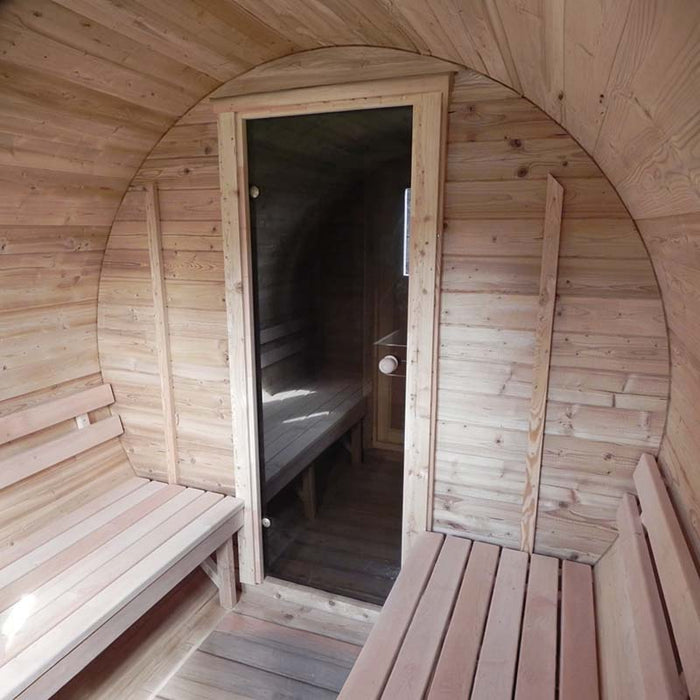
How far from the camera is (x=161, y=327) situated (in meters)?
2.37

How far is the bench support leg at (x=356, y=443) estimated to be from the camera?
7.17ft

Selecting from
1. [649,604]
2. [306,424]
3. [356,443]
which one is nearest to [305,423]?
[306,424]

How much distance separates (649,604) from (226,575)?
5.79 feet

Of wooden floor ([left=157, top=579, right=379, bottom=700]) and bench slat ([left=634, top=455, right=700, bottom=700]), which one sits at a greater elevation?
bench slat ([left=634, top=455, right=700, bottom=700])

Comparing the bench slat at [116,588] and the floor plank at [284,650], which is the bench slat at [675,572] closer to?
the floor plank at [284,650]

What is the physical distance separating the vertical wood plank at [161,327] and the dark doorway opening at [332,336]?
0.44 m

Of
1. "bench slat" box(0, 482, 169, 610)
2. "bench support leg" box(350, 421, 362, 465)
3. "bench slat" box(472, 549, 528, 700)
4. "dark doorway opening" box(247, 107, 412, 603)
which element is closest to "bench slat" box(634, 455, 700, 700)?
"bench slat" box(472, 549, 528, 700)

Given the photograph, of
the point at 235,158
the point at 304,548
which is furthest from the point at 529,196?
the point at 304,548

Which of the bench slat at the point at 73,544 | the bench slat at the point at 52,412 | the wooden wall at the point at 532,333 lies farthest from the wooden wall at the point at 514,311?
the bench slat at the point at 73,544

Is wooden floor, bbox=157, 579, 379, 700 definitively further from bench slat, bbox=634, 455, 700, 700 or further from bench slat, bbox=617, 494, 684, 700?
bench slat, bbox=634, 455, 700, 700

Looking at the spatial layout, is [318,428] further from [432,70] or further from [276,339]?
[432,70]

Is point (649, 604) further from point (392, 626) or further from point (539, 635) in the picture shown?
point (392, 626)

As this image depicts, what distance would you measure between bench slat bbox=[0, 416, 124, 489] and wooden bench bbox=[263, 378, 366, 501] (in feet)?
2.55

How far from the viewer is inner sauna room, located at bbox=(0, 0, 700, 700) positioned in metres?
1.45
